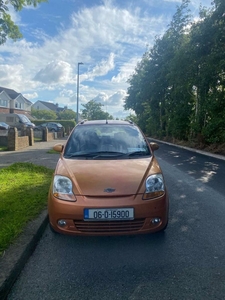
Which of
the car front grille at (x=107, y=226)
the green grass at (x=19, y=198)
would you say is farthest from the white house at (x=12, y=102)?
the car front grille at (x=107, y=226)

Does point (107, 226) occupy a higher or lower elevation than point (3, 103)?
lower

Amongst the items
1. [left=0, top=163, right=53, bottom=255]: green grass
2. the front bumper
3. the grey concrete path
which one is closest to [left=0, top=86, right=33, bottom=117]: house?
the grey concrete path

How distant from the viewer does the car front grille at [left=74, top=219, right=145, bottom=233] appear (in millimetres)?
3084

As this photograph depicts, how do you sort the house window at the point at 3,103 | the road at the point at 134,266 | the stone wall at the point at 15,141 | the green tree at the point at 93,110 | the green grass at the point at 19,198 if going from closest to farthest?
the road at the point at 134,266 → the green grass at the point at 19,198 → the stone wall at the point at 15,141 → the house window at the point at 3,103 → the green tree at the point at 93,110

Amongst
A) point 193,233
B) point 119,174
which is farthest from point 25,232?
point 193,233

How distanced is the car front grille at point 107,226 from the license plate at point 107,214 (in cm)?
6

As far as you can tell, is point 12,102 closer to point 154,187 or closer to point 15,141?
point 15,141

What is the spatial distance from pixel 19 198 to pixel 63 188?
1993mm

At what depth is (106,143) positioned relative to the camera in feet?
14.4

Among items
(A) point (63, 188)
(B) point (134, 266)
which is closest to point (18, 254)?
(A) point (63, 188)

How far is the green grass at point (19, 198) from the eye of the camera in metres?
3.47

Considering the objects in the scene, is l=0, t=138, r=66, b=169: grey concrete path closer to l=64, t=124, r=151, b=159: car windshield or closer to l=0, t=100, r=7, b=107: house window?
l=64, t=124, r=151, b=159: car windshield

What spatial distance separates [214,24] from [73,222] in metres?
15.7

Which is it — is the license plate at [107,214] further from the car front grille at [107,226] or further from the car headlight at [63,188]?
the car headlight at [63,188]
